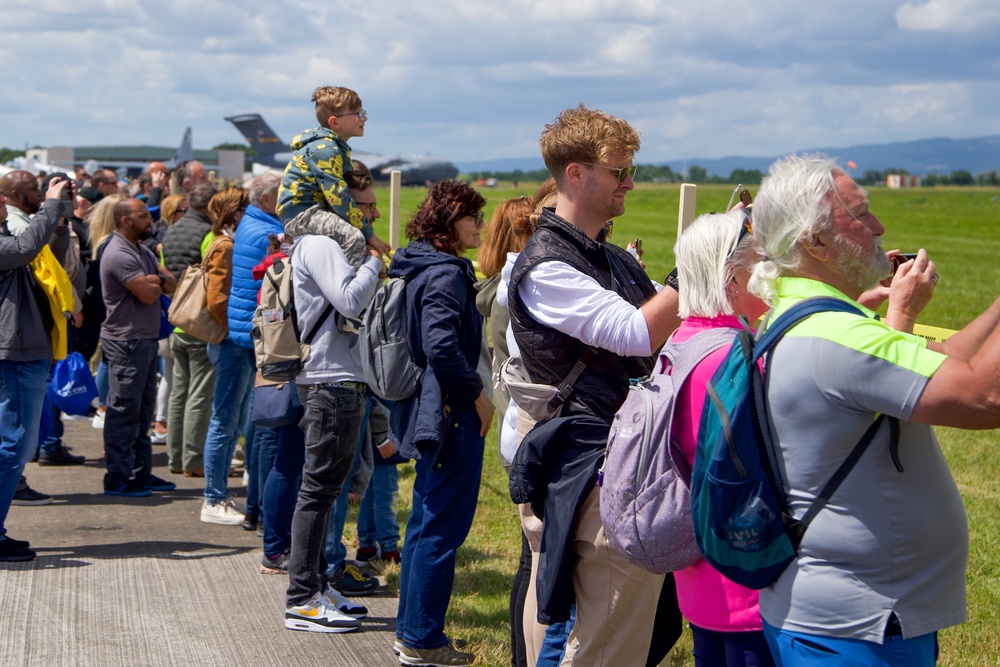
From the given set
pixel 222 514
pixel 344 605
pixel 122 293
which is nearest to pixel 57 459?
pixel 122 293

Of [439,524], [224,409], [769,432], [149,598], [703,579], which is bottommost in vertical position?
[149,598]

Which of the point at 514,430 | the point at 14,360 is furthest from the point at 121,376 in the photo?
the point at 514,430

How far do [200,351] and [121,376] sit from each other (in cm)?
57

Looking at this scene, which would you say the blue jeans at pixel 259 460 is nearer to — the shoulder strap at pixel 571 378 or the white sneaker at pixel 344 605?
the white sneaker at pixel 344 605

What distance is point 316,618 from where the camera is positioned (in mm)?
4836

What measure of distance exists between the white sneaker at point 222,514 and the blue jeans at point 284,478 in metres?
1.32

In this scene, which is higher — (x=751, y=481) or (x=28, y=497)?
(x=751, y=481)

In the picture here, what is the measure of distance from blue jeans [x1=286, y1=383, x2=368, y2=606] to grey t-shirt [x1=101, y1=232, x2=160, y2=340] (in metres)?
3.05

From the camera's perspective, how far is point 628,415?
267cm

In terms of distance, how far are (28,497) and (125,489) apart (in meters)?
0.61

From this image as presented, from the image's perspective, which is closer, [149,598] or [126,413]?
[149,598]

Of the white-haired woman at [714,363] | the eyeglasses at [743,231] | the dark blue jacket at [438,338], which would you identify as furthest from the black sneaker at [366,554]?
the eyeglasses at [743,231]

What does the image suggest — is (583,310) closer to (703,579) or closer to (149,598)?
(703,579)

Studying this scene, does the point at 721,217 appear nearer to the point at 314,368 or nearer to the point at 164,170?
the point at 314,368
